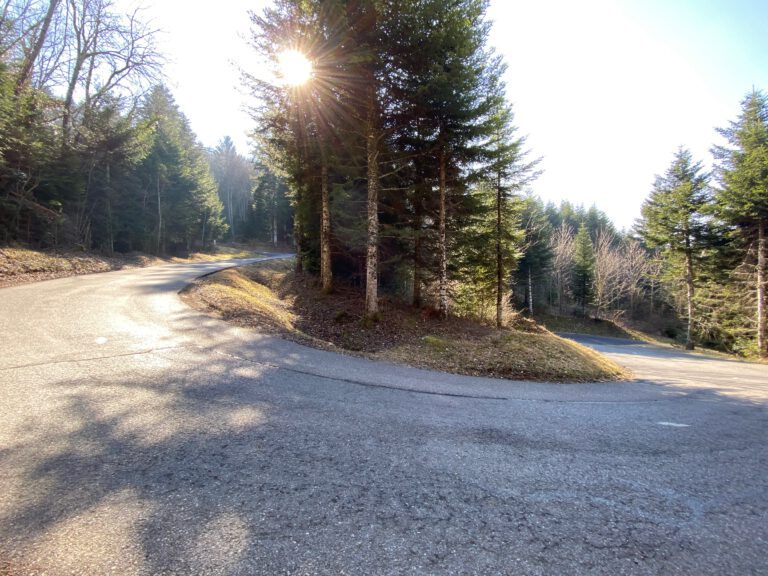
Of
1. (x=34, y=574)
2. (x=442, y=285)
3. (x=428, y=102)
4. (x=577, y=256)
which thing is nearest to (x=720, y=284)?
(x=577, y=256)

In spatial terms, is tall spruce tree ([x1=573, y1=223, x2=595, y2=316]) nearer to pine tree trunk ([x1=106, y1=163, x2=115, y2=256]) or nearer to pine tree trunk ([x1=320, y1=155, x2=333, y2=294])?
pine tree trunk ([x1=320, y1=155, x2=333, y2=294])

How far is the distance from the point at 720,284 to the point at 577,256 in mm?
17532

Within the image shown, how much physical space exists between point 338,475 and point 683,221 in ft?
104

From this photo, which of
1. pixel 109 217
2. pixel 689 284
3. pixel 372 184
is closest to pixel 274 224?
pixel 109 217

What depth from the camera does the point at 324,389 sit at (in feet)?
16.0

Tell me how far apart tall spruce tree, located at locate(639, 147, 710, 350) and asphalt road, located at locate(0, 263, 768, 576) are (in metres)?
25.8

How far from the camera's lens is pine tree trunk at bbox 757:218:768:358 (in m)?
19.1

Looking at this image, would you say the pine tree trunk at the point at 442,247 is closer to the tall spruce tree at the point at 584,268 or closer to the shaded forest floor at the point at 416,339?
the shaded forest floor at the point at 416,339

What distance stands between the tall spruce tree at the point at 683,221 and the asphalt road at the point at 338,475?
25.8 metres

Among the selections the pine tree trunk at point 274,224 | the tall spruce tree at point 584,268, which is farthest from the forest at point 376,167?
the pine tree trunk at point 274,224

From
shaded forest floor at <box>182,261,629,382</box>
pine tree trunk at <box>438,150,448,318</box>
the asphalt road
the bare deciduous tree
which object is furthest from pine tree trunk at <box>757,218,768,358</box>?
the bare deciduous tree

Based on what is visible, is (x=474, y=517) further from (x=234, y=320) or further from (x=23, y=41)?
(x=23, y=41)

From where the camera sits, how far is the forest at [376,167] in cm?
977

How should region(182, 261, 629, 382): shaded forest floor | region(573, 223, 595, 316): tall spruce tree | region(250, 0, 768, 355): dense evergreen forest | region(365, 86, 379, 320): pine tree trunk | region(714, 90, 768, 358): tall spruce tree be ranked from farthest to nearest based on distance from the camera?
region(573, 223, 595, 316): tall spruce tree
region(714, 90, 768, 358): tall spruce tree
region(365, 86, 379, 320): pine tree trunk
region(250, 0, 768, 355): dense evergreen forest
region(182, 261, 629, 382): shaded forest floor
